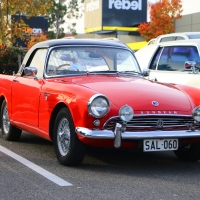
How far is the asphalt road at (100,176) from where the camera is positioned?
20.0 feet

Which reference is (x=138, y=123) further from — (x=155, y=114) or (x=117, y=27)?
(x=117, y=27)

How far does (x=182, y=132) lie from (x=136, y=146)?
57 cm

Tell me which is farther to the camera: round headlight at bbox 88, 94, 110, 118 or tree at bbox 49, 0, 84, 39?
tree at bbox 49, 0, 84, 39

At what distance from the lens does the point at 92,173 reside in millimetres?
7207

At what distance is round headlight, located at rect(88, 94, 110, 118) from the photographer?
23.4 ft

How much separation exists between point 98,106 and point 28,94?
1.89m

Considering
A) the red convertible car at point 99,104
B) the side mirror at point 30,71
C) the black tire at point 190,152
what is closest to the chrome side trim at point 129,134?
the red convertible car at point 99,104

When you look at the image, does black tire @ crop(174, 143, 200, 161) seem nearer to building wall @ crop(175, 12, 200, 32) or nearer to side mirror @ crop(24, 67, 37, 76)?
side mirror @ crop(24, 67, 37, 76)

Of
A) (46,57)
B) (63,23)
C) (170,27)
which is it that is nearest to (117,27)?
(170,27)

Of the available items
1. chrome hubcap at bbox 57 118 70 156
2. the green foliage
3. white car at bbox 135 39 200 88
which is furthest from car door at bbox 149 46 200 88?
the green foliage

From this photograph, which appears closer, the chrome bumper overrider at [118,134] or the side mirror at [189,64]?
the chrome bumper overrider at [118,134]

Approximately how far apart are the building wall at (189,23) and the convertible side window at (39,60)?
3598 centimetres

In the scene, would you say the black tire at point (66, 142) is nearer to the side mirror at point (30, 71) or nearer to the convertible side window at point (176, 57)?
the side mirror at point (30, 71)

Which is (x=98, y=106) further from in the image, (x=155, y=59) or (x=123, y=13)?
(x=123, y=13)
